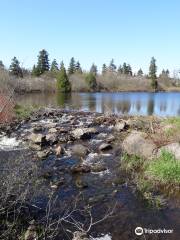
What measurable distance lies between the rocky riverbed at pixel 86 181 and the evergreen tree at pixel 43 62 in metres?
53.6

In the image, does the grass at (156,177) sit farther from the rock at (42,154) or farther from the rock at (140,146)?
the rock at (42,154)

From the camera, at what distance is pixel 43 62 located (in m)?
70.1

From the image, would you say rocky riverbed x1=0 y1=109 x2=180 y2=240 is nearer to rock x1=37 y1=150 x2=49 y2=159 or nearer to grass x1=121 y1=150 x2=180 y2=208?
rock x1=37 y1=150 x2=49 y2=159

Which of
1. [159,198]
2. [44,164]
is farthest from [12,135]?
[159,198]

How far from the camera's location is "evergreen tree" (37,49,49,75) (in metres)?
69.0

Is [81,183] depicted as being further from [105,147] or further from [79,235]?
[105,147]

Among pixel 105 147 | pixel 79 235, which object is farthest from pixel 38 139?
pixel 79 235

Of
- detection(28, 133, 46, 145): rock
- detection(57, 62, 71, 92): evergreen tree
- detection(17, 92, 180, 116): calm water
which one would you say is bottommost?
detection(17, 92, 180, 116): calm water

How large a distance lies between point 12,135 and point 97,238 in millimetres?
10908

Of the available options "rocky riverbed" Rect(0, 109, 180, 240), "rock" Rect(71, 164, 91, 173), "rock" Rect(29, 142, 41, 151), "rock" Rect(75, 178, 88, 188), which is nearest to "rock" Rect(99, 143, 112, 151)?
"rocky riverbed" Rect(0, 109, 180, 240)

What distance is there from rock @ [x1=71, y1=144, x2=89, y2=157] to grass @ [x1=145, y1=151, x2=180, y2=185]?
3.55m

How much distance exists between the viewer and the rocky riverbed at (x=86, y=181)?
6773 millimetres

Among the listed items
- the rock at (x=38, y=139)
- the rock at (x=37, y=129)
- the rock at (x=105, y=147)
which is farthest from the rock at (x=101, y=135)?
the rock at (x=37, y=129)

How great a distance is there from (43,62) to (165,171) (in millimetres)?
64075
